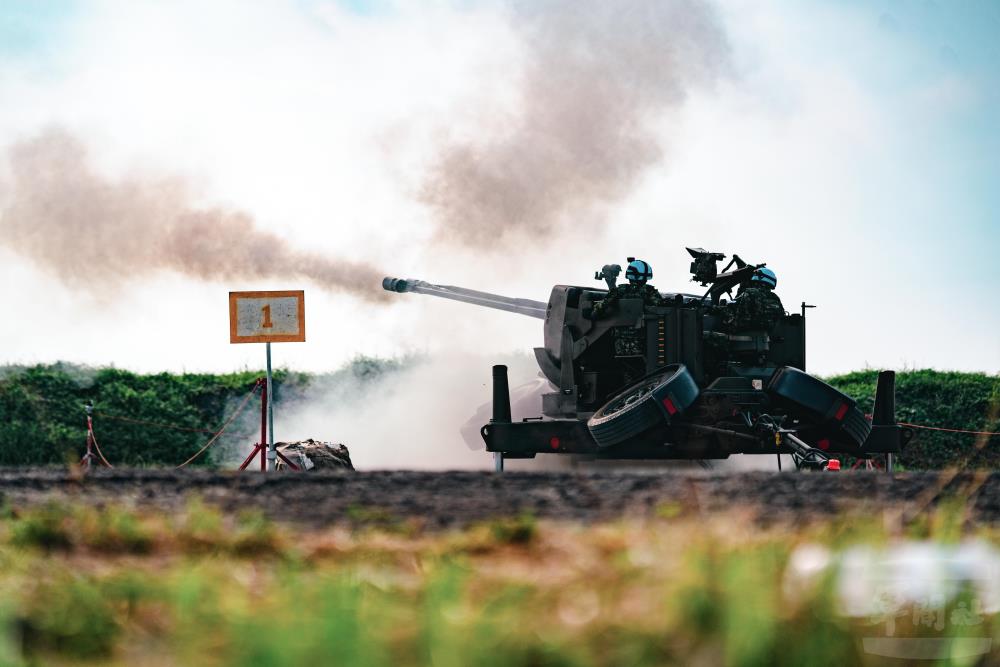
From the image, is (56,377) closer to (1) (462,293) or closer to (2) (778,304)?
(1) (462,293)

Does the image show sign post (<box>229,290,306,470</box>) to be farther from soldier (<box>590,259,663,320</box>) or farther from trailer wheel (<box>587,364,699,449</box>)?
trailer wheel (<box>587,364,699,449</box>)

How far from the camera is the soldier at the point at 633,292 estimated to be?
50.7 ft

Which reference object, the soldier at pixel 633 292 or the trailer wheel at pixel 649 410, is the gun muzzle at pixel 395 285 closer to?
the soldier at pixel 633 292

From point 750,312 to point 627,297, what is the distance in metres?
1.45

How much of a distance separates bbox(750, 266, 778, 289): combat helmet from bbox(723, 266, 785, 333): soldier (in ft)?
0.19

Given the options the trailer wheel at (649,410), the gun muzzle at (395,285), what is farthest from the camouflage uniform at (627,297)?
the gun muzzle at (395,285)

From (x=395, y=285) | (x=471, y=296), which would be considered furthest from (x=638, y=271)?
(x=395, y=285)

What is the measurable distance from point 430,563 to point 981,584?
6.50 feet

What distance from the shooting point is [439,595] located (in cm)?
413

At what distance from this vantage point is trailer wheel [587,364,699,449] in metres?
13.7

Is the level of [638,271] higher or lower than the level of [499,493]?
higher

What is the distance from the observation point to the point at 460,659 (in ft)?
11.8

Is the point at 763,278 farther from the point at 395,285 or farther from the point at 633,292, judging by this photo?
the point at 395,285

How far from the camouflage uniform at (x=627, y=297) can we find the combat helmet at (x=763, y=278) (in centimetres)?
119
